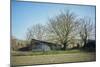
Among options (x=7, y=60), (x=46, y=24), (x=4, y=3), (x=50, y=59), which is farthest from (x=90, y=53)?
(x=4, y=3)

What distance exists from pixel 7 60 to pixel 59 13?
98 centimetres

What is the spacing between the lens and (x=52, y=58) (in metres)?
2.60

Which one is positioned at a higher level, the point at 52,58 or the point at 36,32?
the point at 36,32

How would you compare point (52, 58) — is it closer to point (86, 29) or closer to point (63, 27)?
point (63, 27)

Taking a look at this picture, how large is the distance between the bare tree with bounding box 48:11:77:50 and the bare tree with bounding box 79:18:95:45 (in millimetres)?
A: 118

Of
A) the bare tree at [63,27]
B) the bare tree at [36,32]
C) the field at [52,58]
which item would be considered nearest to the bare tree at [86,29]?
the bare tree at [63,27]

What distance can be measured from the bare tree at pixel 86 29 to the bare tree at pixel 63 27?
4.7 inches

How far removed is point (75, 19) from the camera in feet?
8.93

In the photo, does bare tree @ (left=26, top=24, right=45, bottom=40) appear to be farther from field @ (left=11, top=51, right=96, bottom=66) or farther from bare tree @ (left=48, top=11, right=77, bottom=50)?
Result: field @ (left=11, top=51, right=96, bottom=66)

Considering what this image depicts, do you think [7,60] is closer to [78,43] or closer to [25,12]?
[25,12]

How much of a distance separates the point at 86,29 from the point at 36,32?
0.78 metres

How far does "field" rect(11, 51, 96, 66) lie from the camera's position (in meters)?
2.45

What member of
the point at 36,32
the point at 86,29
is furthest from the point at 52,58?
the point at 86,29

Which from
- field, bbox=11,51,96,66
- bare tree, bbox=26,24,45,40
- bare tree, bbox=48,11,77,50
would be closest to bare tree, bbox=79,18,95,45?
bare tree, bbox=48,11,77,50
